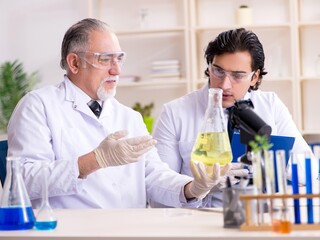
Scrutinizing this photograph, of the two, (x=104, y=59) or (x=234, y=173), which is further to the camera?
(x=104, y=59)

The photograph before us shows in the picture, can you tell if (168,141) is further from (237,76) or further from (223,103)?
(237,76)

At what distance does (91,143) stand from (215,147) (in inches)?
29.1

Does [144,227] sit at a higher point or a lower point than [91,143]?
lower

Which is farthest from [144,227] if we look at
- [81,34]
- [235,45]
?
[235,45]

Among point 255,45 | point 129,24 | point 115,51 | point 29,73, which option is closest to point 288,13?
point 129,24

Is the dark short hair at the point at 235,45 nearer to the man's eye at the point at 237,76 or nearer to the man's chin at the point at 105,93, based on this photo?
the man's eye at the point at 237,76

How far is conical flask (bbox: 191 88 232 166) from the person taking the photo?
2369mm

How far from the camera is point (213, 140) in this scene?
93.2 inches

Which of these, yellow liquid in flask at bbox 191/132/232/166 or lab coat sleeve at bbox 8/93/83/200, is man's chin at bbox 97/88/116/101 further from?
yellow liquid in flask at bbox 191/132/232/166

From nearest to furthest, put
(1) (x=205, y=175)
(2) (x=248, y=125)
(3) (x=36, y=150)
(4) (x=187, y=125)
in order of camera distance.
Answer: (2) (x=248, y=125) < (1) (x=205, y=175) < (3) (x=36, y=150) < (4) (x=187, y=125)

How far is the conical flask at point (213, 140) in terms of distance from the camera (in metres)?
2.37

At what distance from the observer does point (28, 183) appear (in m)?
2.73

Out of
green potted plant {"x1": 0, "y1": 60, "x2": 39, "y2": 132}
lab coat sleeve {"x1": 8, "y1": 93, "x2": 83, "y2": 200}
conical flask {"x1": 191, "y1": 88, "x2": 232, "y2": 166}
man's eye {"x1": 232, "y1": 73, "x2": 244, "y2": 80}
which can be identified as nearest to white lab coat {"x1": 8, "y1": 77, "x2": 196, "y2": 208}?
lab coat sleeve {"x1": 8, "y1": 93, "x2": 83, "y2": 200}

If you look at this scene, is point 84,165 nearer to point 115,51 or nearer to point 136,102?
point 115,51
